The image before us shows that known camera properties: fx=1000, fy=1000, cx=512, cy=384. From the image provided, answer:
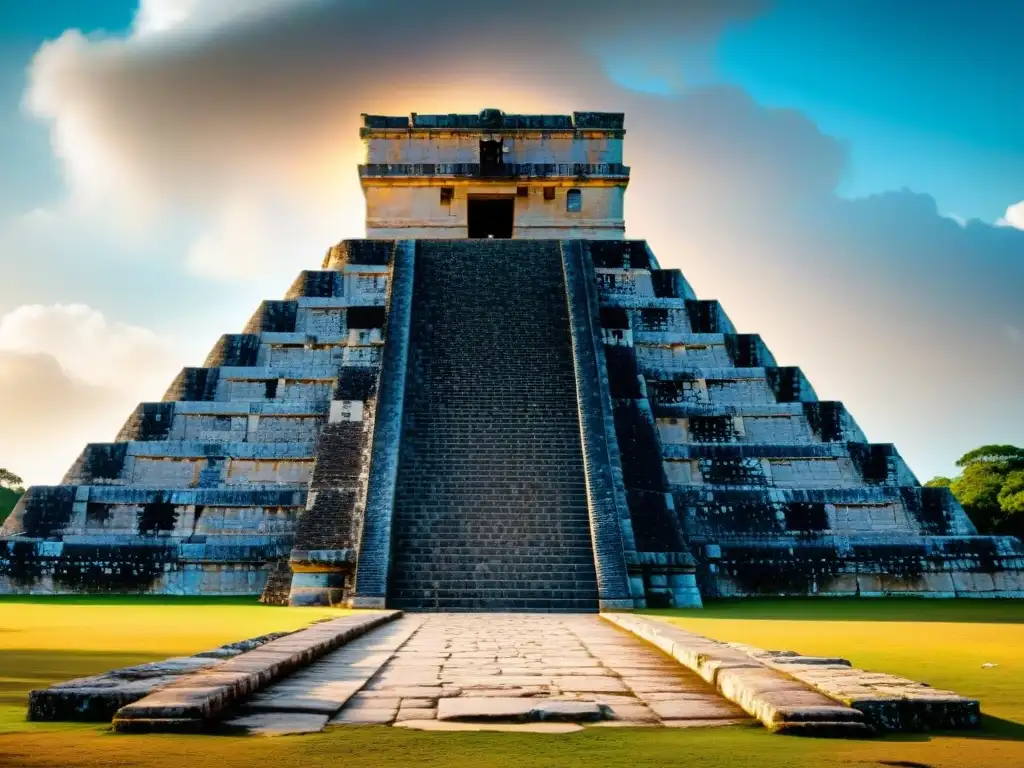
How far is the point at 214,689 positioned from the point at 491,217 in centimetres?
1955

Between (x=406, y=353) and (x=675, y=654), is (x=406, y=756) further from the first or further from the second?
(x=406, y=353)

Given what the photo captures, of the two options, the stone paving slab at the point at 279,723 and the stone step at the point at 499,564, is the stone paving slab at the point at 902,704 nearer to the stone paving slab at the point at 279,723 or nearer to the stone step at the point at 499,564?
the stone paving slab at the point at 279,723

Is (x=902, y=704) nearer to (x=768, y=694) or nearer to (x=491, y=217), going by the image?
(x=768, y=694)

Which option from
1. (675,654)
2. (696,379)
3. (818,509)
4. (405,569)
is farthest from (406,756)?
(696,379)

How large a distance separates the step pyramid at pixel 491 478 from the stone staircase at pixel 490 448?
0.04 metres

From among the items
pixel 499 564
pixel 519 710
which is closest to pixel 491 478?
pixel 499 564

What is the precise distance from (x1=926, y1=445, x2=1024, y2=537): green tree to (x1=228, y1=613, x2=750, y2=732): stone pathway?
88.0 ft

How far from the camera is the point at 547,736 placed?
3.35 meters

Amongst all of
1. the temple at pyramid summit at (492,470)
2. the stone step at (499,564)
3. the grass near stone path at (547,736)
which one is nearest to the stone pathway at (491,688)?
the grass near stone path at (547,736)

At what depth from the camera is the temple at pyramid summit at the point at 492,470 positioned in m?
11.3

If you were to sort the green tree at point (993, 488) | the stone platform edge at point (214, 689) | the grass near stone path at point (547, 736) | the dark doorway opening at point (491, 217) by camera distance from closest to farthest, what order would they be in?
the grass near stone path at point (547, 736) → the stone platform edge at point (214, 689) → the dark doorway opening at point (491, 217) → the green tree at point (993, 488)

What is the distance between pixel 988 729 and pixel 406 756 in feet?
6.93

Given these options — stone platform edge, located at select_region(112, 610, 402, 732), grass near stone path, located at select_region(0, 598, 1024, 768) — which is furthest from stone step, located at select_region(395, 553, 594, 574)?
stone platform edge, located at select_region(112, 610, 402, 732)

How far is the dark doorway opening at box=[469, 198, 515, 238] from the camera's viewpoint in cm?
2100
